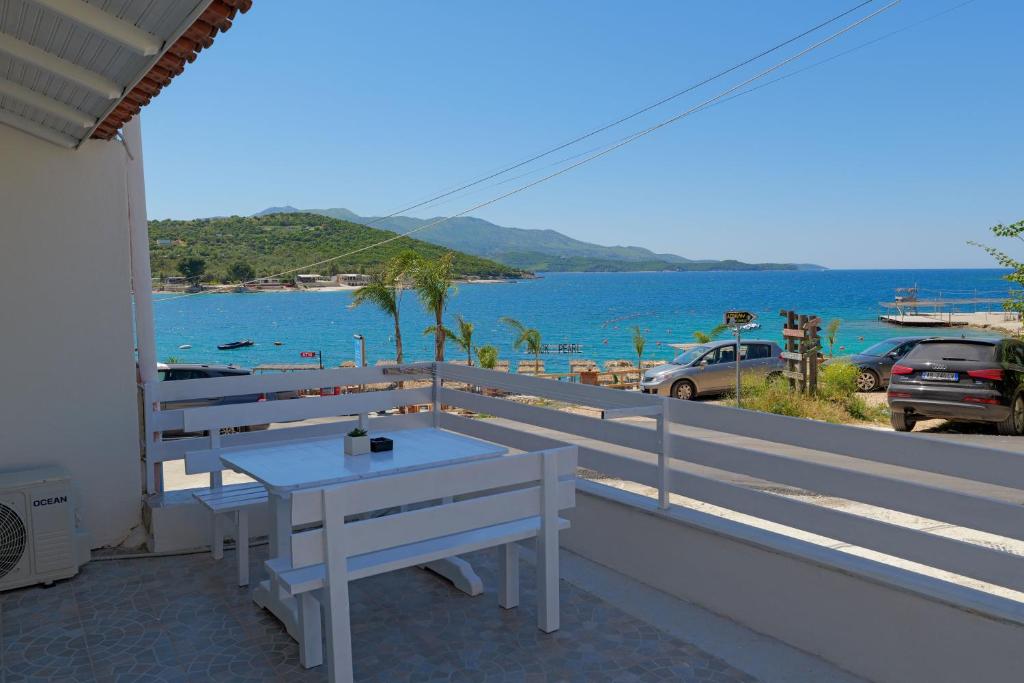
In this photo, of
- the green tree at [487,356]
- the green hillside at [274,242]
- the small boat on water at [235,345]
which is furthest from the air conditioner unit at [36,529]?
the small boat on water at [235,345]

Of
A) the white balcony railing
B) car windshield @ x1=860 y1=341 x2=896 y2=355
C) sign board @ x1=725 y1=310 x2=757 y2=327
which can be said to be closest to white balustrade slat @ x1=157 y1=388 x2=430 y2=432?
the white balcony railing

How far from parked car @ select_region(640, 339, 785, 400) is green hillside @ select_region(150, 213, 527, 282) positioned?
34743mm

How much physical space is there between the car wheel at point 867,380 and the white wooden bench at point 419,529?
16360 mm

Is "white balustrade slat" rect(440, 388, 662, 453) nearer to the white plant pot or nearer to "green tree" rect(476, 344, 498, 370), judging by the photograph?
the white plant pot

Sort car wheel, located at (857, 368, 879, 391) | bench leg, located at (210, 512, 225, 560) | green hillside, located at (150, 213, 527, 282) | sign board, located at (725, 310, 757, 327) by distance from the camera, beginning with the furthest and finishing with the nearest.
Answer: green hillside, located at (150, 213, 527, 282)
car wheel, located at (857, 368, 879, 391)
sign board, located at (725, 310, 757, 327)
bench leg, located at (210, 512, 225, 560)

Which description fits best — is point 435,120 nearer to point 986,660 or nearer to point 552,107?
point 552,107

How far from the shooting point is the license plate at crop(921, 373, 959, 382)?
11.7 m

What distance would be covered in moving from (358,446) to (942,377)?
10.5 metres

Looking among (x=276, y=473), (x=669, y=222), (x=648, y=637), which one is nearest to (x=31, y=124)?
(x=276, y=473)

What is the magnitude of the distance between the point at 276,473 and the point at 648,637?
2.13 m

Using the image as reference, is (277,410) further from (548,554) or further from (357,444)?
(548,554)

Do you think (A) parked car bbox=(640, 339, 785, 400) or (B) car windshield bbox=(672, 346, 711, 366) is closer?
(A) parked car bbox=(640, 339, 785, 400)

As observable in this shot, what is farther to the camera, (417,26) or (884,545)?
(417,26)

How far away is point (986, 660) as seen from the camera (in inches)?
120
